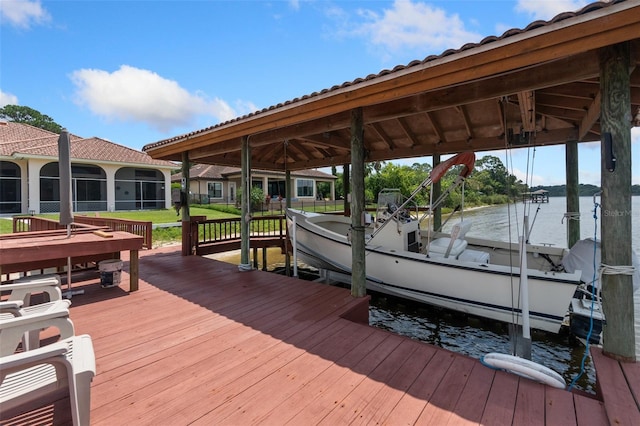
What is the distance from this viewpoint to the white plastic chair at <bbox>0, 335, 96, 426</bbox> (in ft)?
4.14

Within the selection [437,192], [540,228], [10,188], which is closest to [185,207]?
[437,192]

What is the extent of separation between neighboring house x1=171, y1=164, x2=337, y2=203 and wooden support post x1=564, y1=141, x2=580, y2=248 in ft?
56.9

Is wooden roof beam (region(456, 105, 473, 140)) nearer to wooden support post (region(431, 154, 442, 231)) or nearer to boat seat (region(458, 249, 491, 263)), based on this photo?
wooden support post (region(431, 154, 442, 231))

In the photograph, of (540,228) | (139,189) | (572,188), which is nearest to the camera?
(572,188)

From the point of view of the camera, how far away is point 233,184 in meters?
23.7

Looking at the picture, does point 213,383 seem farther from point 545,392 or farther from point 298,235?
point 298,235

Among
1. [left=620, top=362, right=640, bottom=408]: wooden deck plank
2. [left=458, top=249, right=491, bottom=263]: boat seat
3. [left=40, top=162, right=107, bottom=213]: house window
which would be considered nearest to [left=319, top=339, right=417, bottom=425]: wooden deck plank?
[left=620, top=362, right=640, bottom=408]: wooden deck plank

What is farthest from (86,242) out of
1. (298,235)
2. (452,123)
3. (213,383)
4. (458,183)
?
(452,123)

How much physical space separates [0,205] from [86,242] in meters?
17.3

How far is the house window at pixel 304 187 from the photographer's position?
24558 millimetres

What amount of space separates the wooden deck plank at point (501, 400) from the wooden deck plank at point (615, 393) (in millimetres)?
505

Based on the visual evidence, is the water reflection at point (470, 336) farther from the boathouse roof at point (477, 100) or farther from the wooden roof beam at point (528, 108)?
the wooden roof beam at point (528, 108)

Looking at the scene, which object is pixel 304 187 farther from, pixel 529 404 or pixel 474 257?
pixel 529 404

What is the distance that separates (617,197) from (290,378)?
2946 millimetres
